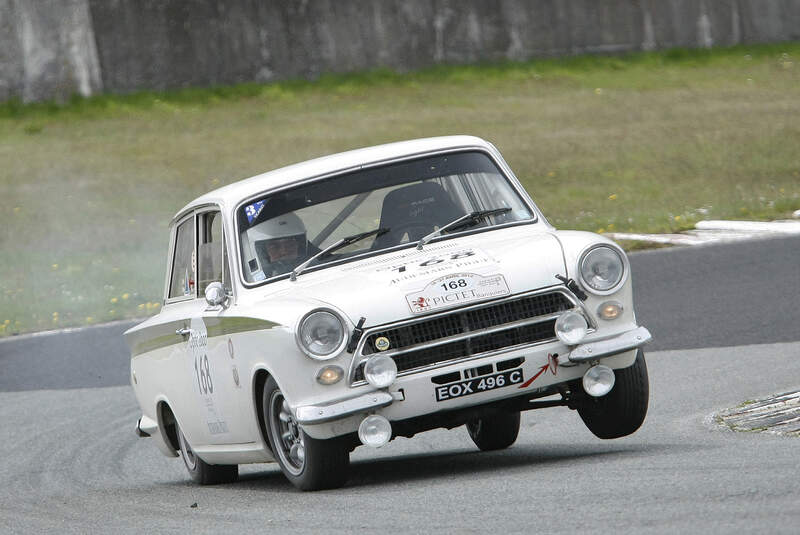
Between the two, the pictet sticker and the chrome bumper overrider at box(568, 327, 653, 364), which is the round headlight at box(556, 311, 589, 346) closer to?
the chrome bumper overrider at box(568, 327, 653, 364)

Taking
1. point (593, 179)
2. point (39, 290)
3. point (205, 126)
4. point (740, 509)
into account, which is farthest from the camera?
point (205, 126)

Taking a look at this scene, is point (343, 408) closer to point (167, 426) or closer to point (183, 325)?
point (183, 325)

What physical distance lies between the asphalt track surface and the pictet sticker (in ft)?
2.65

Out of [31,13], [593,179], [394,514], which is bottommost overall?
[593,179]

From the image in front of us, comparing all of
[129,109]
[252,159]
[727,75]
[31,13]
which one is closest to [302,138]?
[252,159]

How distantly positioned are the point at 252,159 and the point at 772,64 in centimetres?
1348

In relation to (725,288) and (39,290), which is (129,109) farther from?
(725,288)

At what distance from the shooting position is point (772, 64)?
Answer: 1332 inches

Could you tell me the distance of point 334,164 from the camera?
7512 millimetres

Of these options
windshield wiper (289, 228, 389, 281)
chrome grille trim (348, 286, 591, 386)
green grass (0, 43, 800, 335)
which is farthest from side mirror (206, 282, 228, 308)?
green grass (0, 43, 800, 335)

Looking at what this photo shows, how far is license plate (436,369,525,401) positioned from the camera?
20.7ft

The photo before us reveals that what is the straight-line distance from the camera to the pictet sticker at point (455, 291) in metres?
6.31

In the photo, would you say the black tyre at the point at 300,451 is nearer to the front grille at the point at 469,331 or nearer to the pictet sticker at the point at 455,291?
the front grille at the point at 469,331

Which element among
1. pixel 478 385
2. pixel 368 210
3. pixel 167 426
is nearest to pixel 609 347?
pixel 478 385
